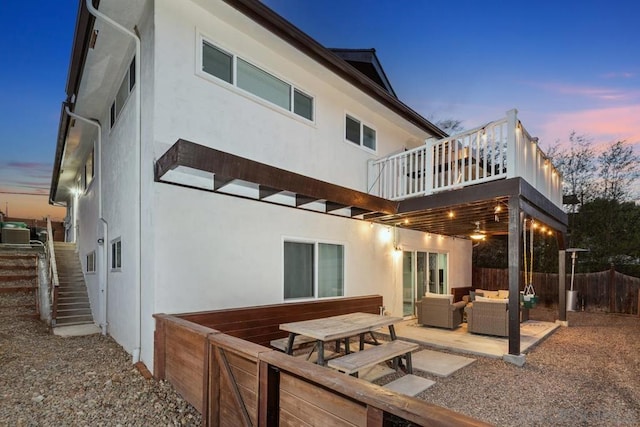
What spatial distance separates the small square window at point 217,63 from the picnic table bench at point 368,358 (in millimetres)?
4738

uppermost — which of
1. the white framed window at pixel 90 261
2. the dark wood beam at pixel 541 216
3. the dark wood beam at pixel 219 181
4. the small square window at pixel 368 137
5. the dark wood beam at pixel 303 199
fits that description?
the small square window at pixel 368 137

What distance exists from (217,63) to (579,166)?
1732 cm

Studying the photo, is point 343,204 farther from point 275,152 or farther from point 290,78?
point 290,78

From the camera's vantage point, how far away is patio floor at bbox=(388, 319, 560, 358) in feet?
21.4

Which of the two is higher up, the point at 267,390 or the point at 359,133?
the point at 359,133

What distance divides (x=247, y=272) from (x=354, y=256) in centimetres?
312

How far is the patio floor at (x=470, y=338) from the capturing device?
654cm

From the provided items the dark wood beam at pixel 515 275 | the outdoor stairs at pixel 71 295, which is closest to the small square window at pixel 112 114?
the outdoor stairs at pixel 71 295

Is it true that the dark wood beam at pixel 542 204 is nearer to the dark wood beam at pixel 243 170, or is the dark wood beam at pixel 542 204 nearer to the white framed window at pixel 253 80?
the dark wood beam at pixel 243 170

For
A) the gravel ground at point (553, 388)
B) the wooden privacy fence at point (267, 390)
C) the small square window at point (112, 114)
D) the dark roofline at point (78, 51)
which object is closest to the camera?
the wooden privacy fence at point (267, 390)

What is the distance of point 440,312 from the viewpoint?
28.1 feet

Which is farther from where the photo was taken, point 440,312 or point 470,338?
point 440,312

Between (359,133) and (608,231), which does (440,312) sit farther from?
(608,231)

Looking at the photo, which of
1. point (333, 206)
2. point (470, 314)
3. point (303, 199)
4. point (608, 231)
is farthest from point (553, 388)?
point (608, 231)
